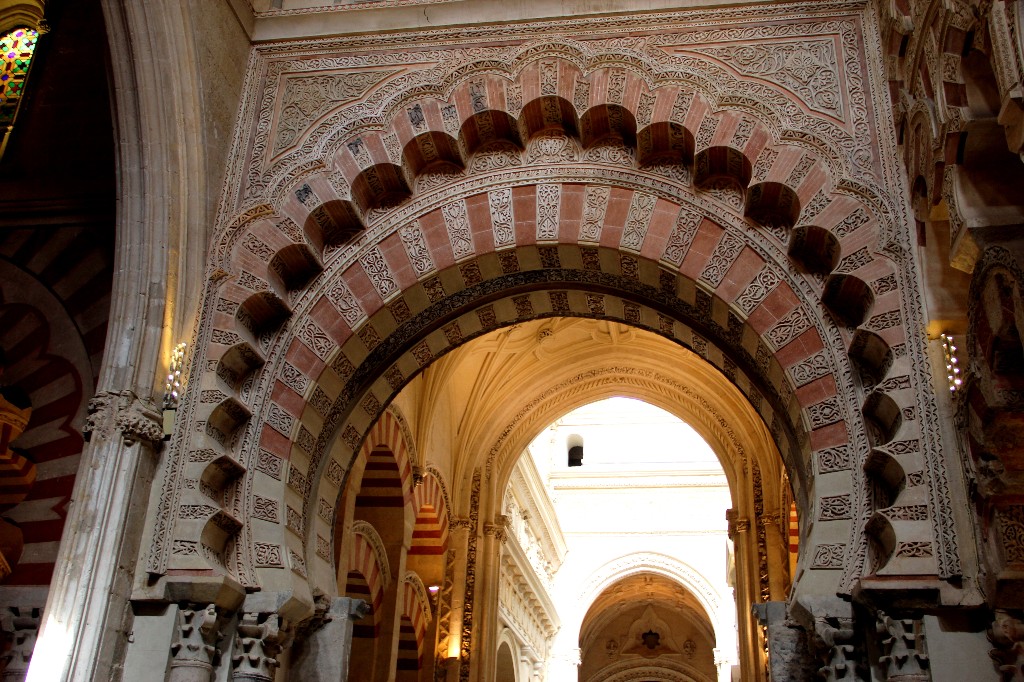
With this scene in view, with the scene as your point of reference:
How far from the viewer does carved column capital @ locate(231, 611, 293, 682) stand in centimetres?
498

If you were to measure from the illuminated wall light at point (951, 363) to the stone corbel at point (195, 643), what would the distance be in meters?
3.80

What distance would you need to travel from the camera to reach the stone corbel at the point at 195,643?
482 centimetres

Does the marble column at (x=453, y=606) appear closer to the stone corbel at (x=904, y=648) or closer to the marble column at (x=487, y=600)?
the marble column at (x=487, y=600)

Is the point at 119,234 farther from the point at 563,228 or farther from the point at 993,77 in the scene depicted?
the point at 993,77

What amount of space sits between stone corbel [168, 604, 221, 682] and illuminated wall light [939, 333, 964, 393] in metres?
3.80

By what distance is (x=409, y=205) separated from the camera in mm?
6230

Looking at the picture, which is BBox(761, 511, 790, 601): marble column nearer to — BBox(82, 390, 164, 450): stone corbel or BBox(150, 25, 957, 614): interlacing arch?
BBox(150, 25, 957, 614): interlacing arch

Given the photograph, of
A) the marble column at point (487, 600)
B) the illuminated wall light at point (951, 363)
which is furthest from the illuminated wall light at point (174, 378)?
the marble column at point (487, 600)

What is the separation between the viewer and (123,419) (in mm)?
5098

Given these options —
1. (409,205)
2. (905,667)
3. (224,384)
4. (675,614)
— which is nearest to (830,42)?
(409,205)

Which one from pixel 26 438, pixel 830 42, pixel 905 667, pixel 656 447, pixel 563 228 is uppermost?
pixel 656 447

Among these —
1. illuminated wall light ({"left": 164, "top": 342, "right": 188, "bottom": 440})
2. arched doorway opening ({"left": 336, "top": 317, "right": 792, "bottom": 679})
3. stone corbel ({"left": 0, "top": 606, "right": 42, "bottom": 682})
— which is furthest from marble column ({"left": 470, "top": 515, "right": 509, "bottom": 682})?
illuminated wall light ({"left": 164, "top": 342, "right": 188, "bottom": 440})

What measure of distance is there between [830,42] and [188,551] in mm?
4837

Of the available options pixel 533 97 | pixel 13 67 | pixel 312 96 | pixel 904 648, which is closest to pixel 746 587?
pixel 904 648
